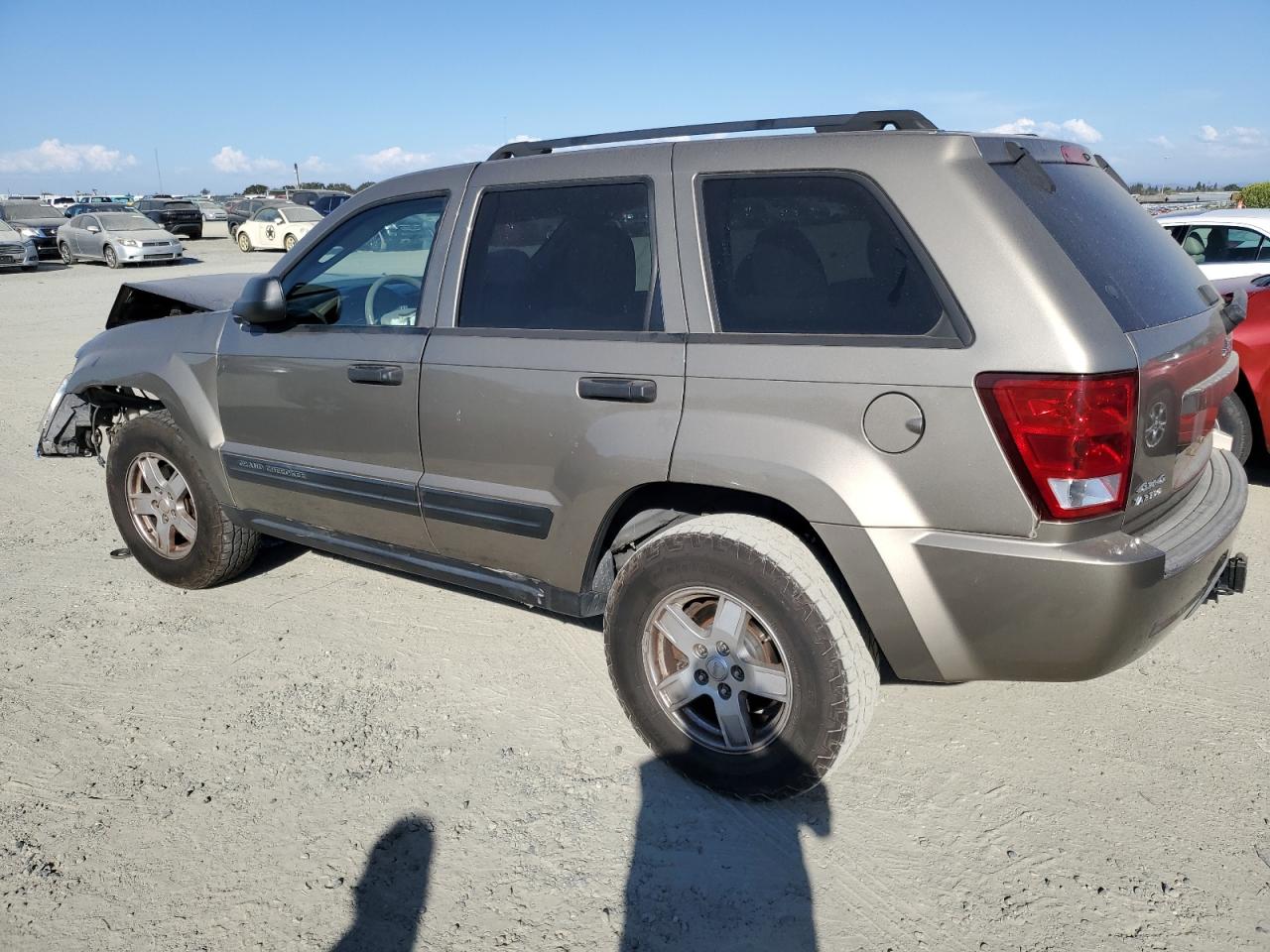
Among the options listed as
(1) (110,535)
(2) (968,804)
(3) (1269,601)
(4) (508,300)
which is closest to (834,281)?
(4) (508,300)

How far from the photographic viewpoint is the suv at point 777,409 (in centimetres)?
242

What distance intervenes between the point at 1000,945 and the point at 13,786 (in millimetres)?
2979

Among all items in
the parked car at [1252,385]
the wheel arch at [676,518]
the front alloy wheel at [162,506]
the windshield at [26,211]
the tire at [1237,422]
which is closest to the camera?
the wheel arch at [676,518]

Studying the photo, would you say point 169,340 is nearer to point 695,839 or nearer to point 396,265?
point 396,265

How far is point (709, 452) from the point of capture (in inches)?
109

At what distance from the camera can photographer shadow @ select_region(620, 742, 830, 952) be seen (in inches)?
95.9

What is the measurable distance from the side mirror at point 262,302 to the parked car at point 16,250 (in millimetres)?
25640

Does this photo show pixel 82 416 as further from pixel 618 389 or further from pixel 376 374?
pixel 618 389

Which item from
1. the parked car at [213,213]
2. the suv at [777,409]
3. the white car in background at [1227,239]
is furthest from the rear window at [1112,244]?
the parked car at [213,213]

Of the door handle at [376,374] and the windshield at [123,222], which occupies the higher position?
the windshield at [123,222]

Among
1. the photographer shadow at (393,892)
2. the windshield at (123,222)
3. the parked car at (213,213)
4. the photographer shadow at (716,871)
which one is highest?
the parked car at (213,213)

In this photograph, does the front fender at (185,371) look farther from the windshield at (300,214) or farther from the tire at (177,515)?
the windshield at (300,214)

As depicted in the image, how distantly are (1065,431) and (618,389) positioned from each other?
1.26m

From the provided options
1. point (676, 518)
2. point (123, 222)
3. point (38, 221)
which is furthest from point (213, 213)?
point (676, 518)
